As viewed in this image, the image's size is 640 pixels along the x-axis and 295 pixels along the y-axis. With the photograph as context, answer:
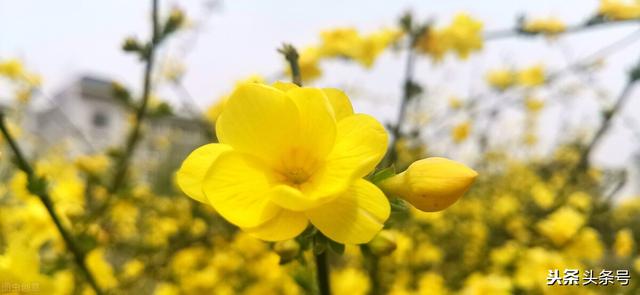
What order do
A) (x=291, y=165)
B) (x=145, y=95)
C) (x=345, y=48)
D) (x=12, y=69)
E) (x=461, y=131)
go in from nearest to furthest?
(x=291, y=165) < (x=145, y=95) < (x=345, y=48) < (x=461, y=131) < (x=12, y=69)

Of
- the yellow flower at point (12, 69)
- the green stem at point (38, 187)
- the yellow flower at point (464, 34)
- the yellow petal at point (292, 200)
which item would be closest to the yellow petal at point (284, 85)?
the yellow petal at point (292, 200)

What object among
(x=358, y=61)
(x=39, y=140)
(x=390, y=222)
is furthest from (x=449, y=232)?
(x=39, y=140)

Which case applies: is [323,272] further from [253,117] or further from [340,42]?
[340,42]

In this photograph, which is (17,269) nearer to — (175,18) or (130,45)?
(130,45)

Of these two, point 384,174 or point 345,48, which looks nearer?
point 384,174

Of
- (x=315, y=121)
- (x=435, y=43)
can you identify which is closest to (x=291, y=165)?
(x=315, y=121)

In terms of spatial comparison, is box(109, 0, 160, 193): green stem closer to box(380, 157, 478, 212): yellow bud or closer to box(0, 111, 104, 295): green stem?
box(0, 111, 104, 295): green stem
